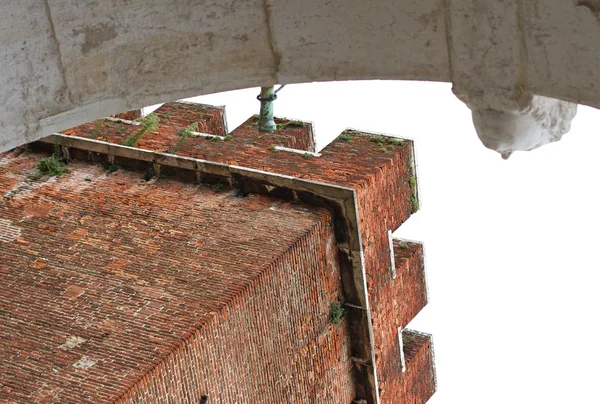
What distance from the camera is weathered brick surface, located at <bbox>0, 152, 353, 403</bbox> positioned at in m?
10.1

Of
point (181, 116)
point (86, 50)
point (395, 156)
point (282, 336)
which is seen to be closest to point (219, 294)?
point (282, 336)

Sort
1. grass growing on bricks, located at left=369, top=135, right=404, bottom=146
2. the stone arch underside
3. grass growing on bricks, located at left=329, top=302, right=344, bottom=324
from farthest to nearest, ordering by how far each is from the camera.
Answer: grass growing on bricks, located at left=369, top=135, right=404, bottom=146, grass growing on bricks, located at left=329, top=302, right=344, bottom=324, the stone arch underside

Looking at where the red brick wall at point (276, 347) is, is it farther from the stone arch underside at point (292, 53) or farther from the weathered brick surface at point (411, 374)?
the stone arch underside at point (292, 53)

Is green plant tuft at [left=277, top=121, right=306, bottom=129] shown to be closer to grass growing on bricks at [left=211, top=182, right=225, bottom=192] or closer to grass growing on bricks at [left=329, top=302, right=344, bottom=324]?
grass growing on bricks at [left=211, top=182, right=225, bottom=192]

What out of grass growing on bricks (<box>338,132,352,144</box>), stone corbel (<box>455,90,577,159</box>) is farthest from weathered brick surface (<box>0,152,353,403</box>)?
stone corbel (<box>455,90,577,159</box>)

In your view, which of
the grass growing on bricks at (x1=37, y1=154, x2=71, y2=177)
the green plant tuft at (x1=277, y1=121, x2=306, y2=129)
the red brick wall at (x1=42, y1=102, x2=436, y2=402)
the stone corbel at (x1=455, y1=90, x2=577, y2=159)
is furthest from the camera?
the green plant tuft at (x1=277, y1=121, x2=306, y2=129)

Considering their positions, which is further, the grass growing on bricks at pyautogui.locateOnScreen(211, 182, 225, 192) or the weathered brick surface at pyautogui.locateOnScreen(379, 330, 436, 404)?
the weathered brick surface at pyautogui.locateOnScreen(379, 330, 436, 404)

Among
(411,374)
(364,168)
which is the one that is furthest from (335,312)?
(411,374)

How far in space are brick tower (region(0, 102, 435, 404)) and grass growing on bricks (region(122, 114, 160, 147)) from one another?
0.03m

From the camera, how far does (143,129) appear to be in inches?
573

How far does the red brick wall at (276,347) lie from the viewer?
34.2ft

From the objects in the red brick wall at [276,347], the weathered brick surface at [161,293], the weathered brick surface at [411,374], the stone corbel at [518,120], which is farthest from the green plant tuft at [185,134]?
the stone corbel at [518,120]

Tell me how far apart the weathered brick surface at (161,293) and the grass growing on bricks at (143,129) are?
21.5 inches

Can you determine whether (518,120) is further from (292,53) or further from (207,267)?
(207,267)
